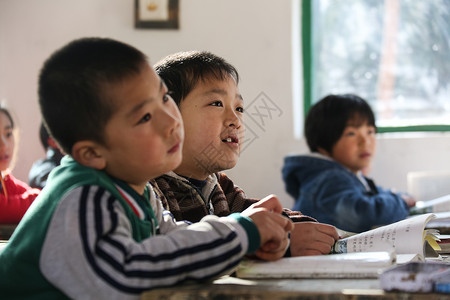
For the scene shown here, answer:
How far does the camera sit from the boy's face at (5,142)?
8.14 ft

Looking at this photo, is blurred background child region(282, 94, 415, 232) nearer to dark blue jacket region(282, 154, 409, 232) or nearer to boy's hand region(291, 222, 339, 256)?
dark blue jacket region(282, 154, 409, 232)

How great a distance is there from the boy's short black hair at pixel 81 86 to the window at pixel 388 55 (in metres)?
2.70

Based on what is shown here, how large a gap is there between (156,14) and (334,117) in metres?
1.07

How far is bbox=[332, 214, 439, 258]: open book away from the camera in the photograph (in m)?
1.08

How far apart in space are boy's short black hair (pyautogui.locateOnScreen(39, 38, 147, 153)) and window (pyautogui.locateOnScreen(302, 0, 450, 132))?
8.86 feet

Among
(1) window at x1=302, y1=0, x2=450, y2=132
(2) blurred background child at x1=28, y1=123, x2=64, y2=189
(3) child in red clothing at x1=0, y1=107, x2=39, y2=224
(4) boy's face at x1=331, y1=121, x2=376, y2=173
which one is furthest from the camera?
(1) window at x1=302, y1=0, x2=450, y2=132

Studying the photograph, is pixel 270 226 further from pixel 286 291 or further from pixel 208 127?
pixel 208 127

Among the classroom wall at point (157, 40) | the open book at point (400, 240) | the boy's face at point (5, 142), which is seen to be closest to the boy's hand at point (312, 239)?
the open book at point (400, 240)

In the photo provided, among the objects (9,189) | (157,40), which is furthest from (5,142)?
(157,40)

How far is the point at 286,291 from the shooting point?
722 millimetres

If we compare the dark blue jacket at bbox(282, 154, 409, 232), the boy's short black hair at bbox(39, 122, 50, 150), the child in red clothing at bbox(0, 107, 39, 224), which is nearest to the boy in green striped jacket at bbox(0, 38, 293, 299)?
the child in red clothing at bbox(0, 107, 39, 224)

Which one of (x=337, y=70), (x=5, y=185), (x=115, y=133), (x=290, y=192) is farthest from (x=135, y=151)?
(x=337, y=70)

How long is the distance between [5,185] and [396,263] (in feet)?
6.15

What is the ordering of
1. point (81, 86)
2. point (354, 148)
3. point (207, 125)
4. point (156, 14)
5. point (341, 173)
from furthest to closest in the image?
point (156, 14) < point (354, 148) < point (341, 173) < point (207, 125) < point (81, 86)
